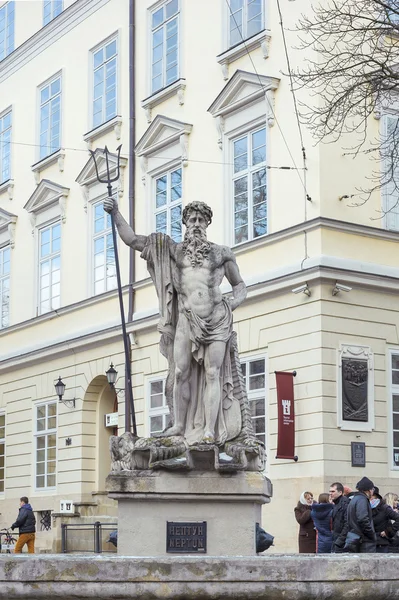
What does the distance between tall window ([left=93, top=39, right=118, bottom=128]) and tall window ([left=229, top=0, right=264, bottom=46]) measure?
4736 mm

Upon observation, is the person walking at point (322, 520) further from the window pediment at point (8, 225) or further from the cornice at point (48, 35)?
the window pediment at point (8, 225)

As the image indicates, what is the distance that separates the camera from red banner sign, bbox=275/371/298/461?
67.4 ft

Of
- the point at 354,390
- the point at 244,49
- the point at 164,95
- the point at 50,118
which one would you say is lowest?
the point at 354,390

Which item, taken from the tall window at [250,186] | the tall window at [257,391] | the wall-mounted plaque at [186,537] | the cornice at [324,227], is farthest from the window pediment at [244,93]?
the wall-mounted plaque at [186,537]

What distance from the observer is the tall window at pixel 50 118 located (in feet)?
101

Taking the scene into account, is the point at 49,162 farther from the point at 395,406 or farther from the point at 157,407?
the point at 395,406

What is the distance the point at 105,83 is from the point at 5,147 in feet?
19.2

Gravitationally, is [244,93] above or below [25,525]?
above

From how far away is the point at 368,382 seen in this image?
68.7 ft

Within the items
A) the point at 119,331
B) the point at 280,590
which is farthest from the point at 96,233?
the point at 280,590

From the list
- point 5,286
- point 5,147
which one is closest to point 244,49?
point 5,147

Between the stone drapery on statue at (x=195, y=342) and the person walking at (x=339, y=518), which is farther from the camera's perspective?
the person walking at (x=339, y=518)

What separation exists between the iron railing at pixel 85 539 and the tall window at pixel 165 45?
9362 mm

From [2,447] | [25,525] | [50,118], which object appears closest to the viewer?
[25,525]
